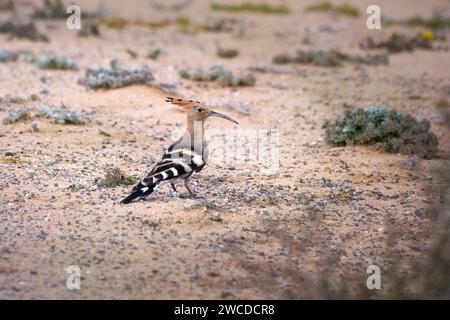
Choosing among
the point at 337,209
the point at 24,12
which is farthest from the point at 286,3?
the point at 337,209

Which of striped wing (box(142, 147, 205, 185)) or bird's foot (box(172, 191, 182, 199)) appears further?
bird's foot (box(172, 191, 182, 199))

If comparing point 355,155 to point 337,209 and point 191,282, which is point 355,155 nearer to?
point 337,209

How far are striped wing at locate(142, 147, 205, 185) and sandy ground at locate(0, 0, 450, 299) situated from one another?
0.24 meters

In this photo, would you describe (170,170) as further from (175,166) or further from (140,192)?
(140,192)

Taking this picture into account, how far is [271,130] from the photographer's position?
10.1 meters

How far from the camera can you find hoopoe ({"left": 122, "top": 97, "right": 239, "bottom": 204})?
22.5 feet

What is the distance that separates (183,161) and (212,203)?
0.47 m

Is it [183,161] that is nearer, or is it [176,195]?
[183,161]

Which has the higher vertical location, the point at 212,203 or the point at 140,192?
the point at 140,192

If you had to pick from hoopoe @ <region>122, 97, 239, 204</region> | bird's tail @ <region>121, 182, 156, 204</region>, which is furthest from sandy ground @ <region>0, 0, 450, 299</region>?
hoopoe @ <region>122, 97, 239, 204</region>

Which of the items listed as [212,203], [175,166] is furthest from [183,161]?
[212,203]

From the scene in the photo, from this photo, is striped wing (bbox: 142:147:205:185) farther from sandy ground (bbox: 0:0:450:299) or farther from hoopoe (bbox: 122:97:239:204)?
sandy ground (bbox: 0:0:450:299)

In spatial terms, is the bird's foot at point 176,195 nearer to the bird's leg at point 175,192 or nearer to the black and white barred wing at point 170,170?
the bird's leg at point 175,192

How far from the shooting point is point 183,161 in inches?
279
